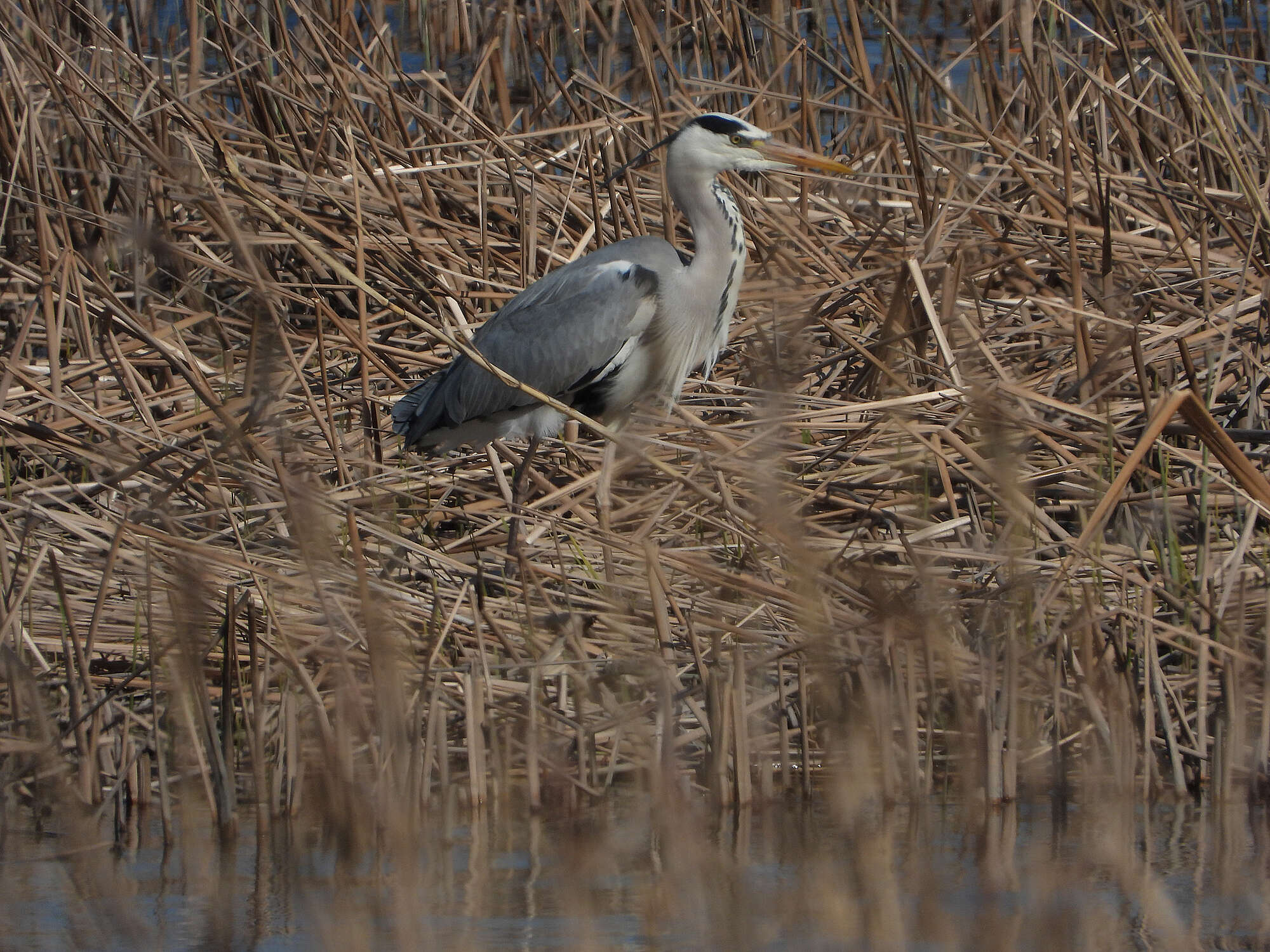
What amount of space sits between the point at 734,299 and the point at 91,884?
3.03 meters

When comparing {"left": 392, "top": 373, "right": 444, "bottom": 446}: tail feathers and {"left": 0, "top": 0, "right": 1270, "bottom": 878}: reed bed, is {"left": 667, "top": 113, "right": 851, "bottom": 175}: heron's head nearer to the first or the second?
{"left": 0, "top": 0, "right": 1270, "bottom": 878}: reed bed

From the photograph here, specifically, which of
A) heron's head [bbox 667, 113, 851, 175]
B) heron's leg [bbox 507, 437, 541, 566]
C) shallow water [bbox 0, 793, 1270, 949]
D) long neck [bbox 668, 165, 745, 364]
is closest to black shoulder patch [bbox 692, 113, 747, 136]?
heron's head [bbox 667, 113, 851, 175]

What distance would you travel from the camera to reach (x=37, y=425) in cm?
486

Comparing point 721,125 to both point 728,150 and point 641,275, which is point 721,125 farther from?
point 641,275

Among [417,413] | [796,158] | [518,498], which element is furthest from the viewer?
[796,158]

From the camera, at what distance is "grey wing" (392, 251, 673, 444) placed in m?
4.99

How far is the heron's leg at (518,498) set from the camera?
4.34m

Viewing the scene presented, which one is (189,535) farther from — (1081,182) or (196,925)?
(1081,182)

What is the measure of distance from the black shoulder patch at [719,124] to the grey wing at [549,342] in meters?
0.45

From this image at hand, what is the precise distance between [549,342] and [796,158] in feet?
3.18

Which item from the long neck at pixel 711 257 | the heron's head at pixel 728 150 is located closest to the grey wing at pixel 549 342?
the long neck at pixel 711 257

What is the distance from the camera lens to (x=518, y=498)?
4.86 meters

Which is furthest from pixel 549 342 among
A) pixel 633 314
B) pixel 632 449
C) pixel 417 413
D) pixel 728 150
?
pixel 632 449

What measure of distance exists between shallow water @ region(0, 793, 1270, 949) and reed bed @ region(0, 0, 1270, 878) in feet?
0.35
